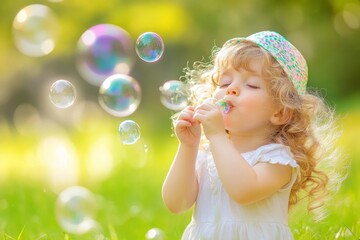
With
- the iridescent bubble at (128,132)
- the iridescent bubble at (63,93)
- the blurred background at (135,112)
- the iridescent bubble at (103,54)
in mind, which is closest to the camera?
the iridescent bubble at (128,132)

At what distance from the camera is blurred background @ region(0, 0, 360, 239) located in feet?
13.3

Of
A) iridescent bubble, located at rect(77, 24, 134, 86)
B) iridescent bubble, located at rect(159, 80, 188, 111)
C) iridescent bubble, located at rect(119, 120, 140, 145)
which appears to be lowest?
iridescent bubble, located at rect(119, 120, 140, 145)

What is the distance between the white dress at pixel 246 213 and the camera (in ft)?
8.55

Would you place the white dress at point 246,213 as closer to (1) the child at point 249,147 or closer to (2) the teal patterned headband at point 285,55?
(1) the child at point 249,147

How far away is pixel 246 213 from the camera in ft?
8.63

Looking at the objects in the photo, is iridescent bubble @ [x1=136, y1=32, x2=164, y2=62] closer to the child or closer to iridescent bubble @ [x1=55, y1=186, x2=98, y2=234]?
the child

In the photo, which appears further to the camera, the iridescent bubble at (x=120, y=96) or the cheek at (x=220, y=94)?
the iridescent bubble at (x=120, y=96)

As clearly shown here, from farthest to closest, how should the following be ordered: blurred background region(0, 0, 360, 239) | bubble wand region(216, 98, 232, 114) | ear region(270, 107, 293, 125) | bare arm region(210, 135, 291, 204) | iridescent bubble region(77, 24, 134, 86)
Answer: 1. blurred background region(0, 0, 360, 239)
2. iridescent bubble region(77, 24, 134, 86)
3. ear region(270, 107, 293, 125)
4. bubble wand region(216, 98, 232, 114)
5. bare arm region(210, 135, 291, 204)

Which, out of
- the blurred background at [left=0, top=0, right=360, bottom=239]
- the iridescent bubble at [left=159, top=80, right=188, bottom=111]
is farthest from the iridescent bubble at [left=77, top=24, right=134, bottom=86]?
the iridescent bubble at [left=159, top=80, right=188, bottom=111]

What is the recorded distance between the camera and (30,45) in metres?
4.15

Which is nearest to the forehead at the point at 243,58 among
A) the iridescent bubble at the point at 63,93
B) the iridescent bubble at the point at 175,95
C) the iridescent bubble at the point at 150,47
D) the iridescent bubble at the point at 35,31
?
the iridescent bubble at the point at 175,95

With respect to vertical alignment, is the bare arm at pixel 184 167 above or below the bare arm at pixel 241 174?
above

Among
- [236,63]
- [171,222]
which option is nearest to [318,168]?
[236,63]

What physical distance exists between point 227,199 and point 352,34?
922cm
